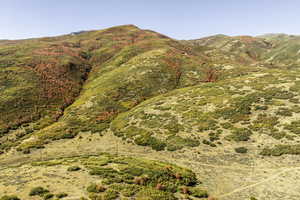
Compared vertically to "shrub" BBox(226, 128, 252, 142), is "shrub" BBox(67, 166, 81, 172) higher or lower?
lower

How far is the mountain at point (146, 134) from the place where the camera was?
731 inches

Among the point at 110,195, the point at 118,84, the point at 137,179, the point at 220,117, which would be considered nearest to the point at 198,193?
the point at 137,179

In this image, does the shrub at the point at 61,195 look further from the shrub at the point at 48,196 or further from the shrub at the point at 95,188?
the shrub at the point at 95,188

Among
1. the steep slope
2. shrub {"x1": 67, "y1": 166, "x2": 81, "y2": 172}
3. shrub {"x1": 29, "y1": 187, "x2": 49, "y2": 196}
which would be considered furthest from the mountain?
the steep slope

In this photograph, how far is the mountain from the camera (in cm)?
1856

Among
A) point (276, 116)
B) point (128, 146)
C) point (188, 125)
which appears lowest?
point (128, 146)

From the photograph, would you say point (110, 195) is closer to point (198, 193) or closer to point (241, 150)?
point (198, 193)

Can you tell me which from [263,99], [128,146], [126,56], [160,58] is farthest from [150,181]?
[126,56]

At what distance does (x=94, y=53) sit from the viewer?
10444 cm

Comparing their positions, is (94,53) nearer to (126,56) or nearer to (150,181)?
(126,56)

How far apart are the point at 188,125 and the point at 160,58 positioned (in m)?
50.6

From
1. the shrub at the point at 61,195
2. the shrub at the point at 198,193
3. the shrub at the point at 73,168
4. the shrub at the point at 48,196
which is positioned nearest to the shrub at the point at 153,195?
the shrub at the point at 198,193

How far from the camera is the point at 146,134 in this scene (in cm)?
3338

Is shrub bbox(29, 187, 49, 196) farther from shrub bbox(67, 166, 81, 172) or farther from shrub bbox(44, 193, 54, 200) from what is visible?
shrub bbox(67, 166, 81, 172)
